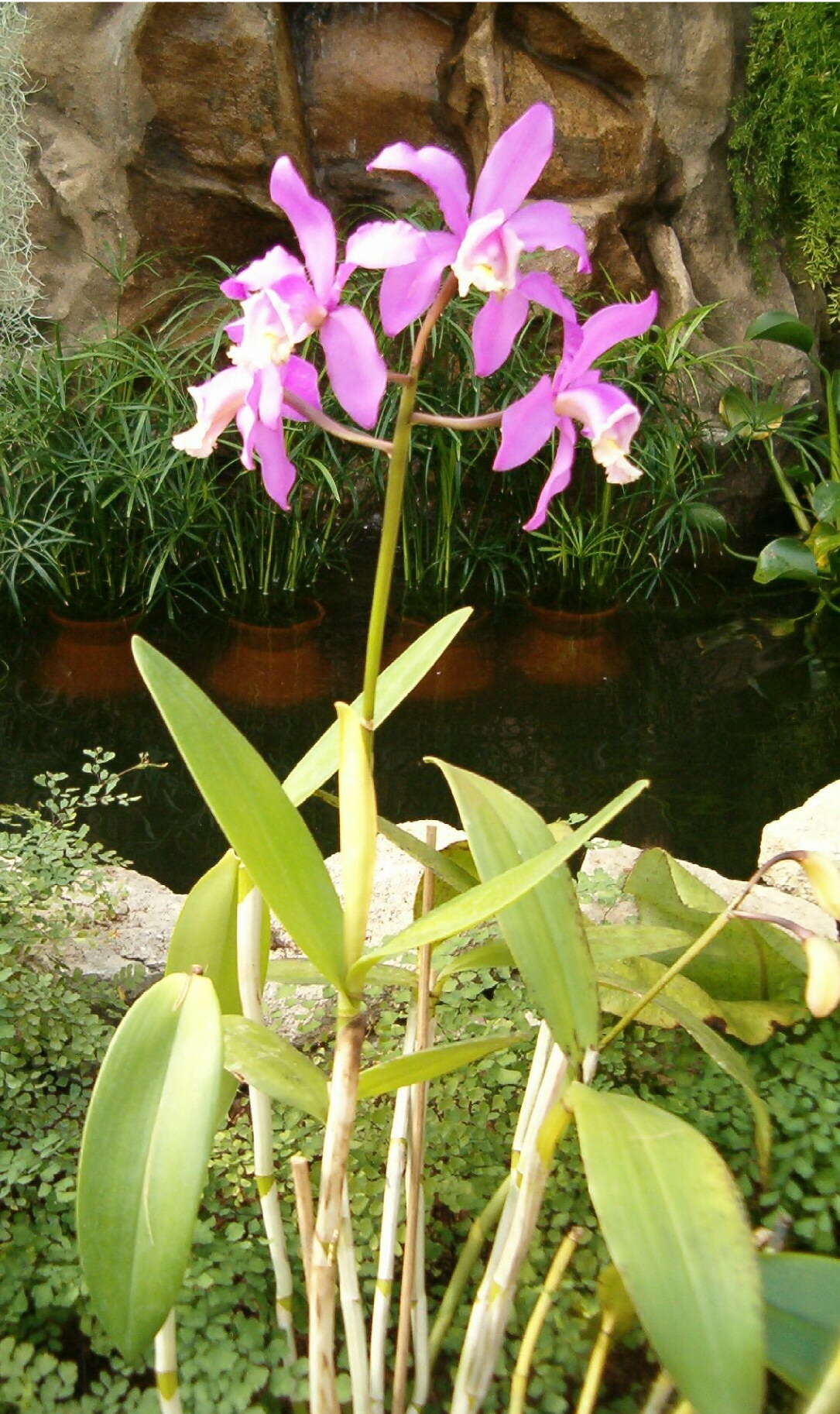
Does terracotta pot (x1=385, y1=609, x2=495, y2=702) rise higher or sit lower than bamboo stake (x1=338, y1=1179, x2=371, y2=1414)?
higher

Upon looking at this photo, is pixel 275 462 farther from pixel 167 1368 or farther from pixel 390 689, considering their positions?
pixel 167 1368

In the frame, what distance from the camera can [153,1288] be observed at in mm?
641

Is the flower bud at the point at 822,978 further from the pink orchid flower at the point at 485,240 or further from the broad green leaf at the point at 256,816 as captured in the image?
the pink orchid flower at the point at 485,240

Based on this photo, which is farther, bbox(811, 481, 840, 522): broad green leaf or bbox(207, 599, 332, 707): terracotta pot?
bbox(811, 481, 840, 522): broad green leaf

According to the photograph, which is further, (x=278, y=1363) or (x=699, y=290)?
(x=699, y=290)

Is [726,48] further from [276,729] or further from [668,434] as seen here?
[276,729]

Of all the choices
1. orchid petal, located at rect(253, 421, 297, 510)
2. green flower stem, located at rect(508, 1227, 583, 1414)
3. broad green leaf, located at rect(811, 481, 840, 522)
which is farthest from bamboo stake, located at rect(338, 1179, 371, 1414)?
broad green leaf, located at rect(811, 481, 840, 522)

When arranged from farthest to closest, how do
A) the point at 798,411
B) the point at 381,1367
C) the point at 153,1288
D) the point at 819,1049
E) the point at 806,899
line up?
the point at 798,411
the point at 806,899
the point at 819,1049
the point at 381,1367
the point at 153,1288

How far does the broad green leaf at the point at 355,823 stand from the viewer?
27.1 inches

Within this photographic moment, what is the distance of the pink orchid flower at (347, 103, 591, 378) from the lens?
0.64 metres

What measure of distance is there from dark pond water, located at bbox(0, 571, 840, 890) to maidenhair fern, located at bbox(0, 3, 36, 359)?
0.79 m

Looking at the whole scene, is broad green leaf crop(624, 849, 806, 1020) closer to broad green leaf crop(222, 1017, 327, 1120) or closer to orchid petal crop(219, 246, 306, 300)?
broad green leaf crop(222, 1017, 327, 1120)

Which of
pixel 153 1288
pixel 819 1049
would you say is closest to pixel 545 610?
pixel 819 1049

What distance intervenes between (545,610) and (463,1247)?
2127 millimetres
